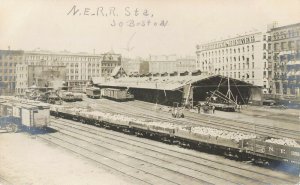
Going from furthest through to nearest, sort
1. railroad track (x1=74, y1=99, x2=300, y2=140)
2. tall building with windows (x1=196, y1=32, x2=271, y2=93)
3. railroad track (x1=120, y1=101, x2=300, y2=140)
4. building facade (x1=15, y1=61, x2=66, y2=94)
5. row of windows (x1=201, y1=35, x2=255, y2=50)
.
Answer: building facade (x1=15, y1=61, x2=66, y2=94), tall building with windows (x1=196, y1=32, x2=271, y2=93), row of windows (x1=201, y1=35, x2=255, y2=50), railroad track (x1=74, y1=99, x2=300, y2=140), railroad track (x1=120, y1=101, x2=300, y2=140)

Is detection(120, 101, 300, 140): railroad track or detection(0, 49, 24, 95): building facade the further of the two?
detection(0, 49, 24, 95): building facade

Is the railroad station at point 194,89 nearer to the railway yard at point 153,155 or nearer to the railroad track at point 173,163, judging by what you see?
the railway yard at point 153,155

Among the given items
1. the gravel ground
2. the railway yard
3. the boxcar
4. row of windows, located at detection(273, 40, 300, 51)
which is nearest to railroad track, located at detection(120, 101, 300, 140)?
the railway yard

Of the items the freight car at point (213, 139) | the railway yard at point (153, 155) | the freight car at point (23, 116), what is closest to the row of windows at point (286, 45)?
the railway yard at point (153, 155)

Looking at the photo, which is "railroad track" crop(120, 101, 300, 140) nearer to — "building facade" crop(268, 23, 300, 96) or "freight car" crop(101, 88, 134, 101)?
"freight car" crop(101, 88, 134, 101)

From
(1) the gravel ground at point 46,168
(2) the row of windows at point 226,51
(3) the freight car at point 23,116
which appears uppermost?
(2) the row of windows at point 226,51

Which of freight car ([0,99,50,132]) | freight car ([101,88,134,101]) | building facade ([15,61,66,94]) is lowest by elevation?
freight car ([0,99,50,132])
